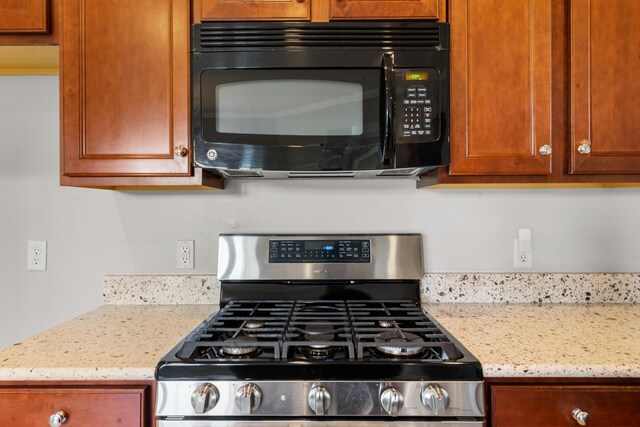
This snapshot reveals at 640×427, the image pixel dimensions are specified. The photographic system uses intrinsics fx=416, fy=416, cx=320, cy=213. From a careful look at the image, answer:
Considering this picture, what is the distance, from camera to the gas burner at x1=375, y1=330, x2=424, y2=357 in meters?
1.03

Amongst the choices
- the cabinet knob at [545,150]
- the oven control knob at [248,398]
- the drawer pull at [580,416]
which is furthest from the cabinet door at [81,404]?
the cabinet knob at [545,150]

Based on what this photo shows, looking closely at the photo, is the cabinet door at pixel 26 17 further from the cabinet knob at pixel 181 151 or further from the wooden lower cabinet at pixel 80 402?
the wooden lower cabinet at pixel 80 402

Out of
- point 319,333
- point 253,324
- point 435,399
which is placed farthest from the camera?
point 253,324

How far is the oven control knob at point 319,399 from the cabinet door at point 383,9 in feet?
3.46

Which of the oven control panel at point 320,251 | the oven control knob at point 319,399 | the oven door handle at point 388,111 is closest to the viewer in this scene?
the oven control knob at point 319,399

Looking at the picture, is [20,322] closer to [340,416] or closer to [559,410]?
[340,416]

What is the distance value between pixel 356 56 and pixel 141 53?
660 millimetres

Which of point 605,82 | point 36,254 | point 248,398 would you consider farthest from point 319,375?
point 36,254

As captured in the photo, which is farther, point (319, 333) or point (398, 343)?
point (319, 333)

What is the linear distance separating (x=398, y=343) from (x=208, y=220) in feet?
2.97

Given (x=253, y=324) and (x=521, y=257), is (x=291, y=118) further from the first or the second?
(x=521, y=257)

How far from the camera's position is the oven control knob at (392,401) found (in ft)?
3.08

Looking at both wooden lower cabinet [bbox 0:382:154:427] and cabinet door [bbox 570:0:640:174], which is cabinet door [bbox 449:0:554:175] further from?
wooden lower cabinet [bbox 0:382:154:427]

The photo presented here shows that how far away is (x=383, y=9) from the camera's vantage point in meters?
1.27
